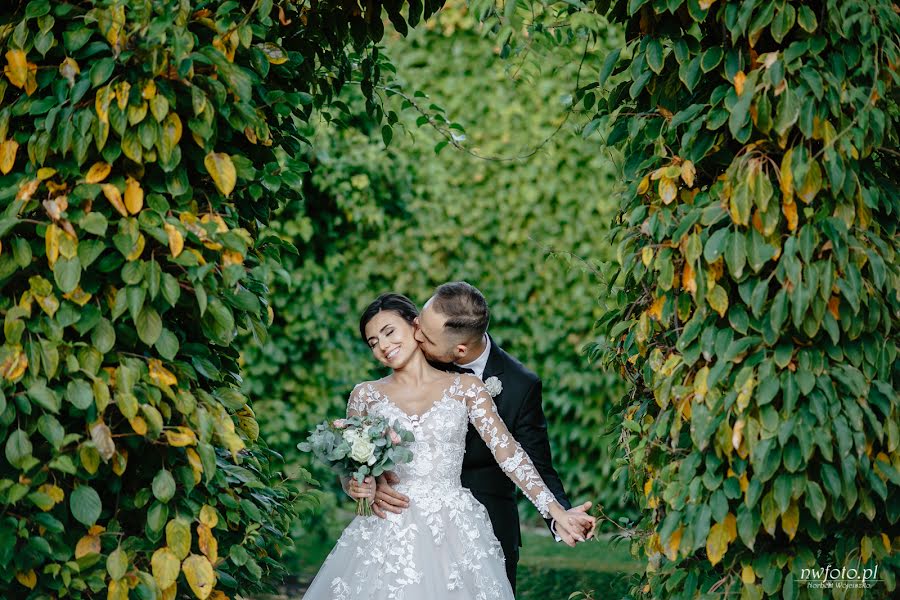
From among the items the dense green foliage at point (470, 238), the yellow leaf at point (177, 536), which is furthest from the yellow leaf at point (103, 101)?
the dense green foliage at point (470, 238)

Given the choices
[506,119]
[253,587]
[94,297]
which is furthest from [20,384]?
[506,119]

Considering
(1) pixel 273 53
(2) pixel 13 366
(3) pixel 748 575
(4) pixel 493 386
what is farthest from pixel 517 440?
(2) pixel 13 366

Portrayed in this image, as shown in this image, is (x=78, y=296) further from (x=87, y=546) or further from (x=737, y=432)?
(x=737, y=432)

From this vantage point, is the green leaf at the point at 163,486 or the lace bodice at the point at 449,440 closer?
the green leaf at the point at 163,486

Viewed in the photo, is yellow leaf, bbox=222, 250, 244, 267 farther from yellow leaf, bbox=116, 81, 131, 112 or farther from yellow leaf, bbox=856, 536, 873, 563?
yellow leaf, bbox=856, 536, 873, 563

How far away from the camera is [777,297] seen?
244 centimetres

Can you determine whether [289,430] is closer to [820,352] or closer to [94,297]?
[94,297]

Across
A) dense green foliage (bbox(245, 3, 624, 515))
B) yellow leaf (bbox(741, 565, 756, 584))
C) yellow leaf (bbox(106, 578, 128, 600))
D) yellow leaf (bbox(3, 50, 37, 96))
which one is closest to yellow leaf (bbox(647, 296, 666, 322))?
yellow leaf (bbox(741, 565, 756, 584))

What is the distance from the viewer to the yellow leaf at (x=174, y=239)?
8.04ft

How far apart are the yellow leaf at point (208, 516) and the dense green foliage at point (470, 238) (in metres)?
3.89

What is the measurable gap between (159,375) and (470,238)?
5.28 meters

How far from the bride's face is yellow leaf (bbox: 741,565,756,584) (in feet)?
4.90

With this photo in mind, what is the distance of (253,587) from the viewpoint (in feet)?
10.3

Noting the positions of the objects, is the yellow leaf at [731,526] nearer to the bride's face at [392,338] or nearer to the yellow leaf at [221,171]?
the bride's face at [392,338]
